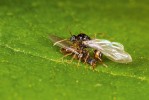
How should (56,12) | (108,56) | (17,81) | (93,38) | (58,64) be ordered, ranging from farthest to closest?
(56,12) < (93,38) < (108,56) < (58,64) < (17,81)

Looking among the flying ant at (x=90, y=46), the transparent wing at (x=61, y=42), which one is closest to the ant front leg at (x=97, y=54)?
the flying ant at (x=90, y=46)

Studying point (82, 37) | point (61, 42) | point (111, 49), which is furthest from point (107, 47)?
point (61, 42)

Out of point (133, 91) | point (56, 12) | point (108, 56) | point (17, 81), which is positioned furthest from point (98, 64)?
point (56, 12)

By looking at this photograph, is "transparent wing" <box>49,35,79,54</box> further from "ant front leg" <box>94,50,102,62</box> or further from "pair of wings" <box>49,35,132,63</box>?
"ant front leg" <box>94,50,102,62</box>

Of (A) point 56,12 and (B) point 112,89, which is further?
(A) point 56,12

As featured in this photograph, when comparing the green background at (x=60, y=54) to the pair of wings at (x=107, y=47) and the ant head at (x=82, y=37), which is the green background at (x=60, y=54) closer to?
the pair of wings at (x=107, y=47)

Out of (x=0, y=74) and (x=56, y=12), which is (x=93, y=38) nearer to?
(x=56, y=12)

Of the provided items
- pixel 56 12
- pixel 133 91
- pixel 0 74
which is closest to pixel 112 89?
pixel 133 91

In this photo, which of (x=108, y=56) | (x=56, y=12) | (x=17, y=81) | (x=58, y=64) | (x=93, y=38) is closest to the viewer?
(x=17, y=81)
